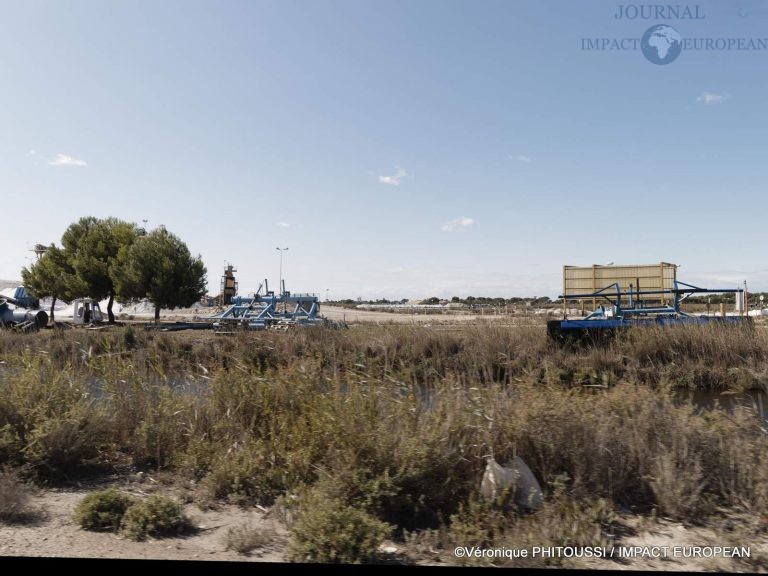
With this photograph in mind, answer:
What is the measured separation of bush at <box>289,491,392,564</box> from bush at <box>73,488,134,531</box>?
5.01 feet

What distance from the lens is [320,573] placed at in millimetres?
3400

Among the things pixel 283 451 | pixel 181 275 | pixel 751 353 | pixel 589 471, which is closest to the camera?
pixel 589 471

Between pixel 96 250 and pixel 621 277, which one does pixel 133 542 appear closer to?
pixel 621 277

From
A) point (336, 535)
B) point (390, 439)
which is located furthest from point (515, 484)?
point (336, 535)

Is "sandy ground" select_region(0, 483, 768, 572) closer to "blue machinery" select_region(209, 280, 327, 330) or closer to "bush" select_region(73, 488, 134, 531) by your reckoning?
"bush" select_region(73, 488, 134, 531)

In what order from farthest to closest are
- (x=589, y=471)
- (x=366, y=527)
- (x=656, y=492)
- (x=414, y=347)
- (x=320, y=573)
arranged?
1. (x=414, y=347)
2. (x=589, y=471)
3. (x=656, y=492)
4. (x=366, y=527)
5. (x=320, y=573)

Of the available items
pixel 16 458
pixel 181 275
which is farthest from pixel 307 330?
pixel 181 275

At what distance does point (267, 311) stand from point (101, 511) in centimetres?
2564

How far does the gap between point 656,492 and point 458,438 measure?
1.72 m

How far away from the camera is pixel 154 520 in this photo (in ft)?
13.8

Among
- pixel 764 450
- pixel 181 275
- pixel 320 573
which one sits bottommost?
pixel 320 573

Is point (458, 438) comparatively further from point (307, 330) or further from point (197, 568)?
point (307, 330)

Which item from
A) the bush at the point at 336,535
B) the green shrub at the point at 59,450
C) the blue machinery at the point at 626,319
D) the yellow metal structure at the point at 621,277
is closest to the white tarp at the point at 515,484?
the bush at the point at 336,535

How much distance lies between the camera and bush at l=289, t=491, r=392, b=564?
361 cm
